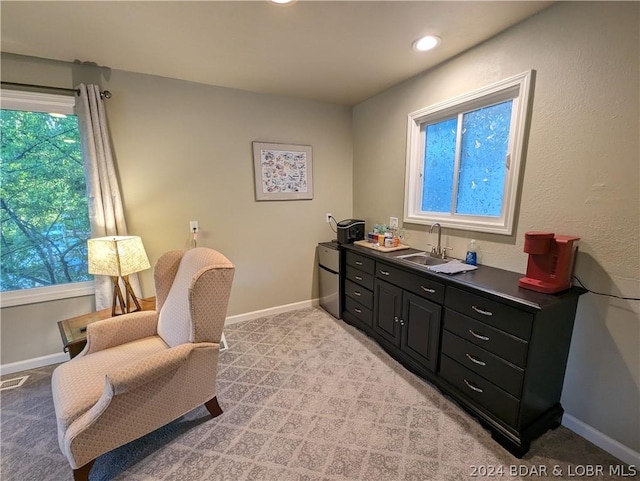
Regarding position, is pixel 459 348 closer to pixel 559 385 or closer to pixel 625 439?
pixel 559 385

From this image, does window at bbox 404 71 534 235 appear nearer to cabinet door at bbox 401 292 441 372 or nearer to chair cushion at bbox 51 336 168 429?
cabinet door at bbox 401 292 441 372

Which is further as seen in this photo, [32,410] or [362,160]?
[362,160]

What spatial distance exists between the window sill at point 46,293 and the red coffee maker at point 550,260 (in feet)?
10.7

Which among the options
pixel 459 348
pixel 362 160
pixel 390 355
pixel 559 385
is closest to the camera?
pixel 559 385

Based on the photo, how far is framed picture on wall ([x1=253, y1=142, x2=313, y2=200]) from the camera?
2.89 meters

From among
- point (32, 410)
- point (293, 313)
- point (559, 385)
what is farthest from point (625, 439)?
point (32, 410)

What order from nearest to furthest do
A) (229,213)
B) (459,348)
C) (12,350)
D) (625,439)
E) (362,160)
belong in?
1. (625,439)
2. (459,348)
3. (12,350)
4. (229,213)
5. (362,160)

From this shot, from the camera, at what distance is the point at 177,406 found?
60.4 inches

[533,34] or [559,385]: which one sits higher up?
[533,34]

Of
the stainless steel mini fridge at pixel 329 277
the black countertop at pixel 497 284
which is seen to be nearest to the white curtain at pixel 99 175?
the stainless steel mini fridge at pixel 329 277

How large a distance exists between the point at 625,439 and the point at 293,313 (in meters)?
2.64

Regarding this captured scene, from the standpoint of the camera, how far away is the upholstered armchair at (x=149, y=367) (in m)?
1.27

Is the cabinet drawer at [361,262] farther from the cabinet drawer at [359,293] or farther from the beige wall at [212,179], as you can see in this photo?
the beige wall at [212,179]

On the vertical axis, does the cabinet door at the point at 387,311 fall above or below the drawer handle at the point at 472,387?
above
